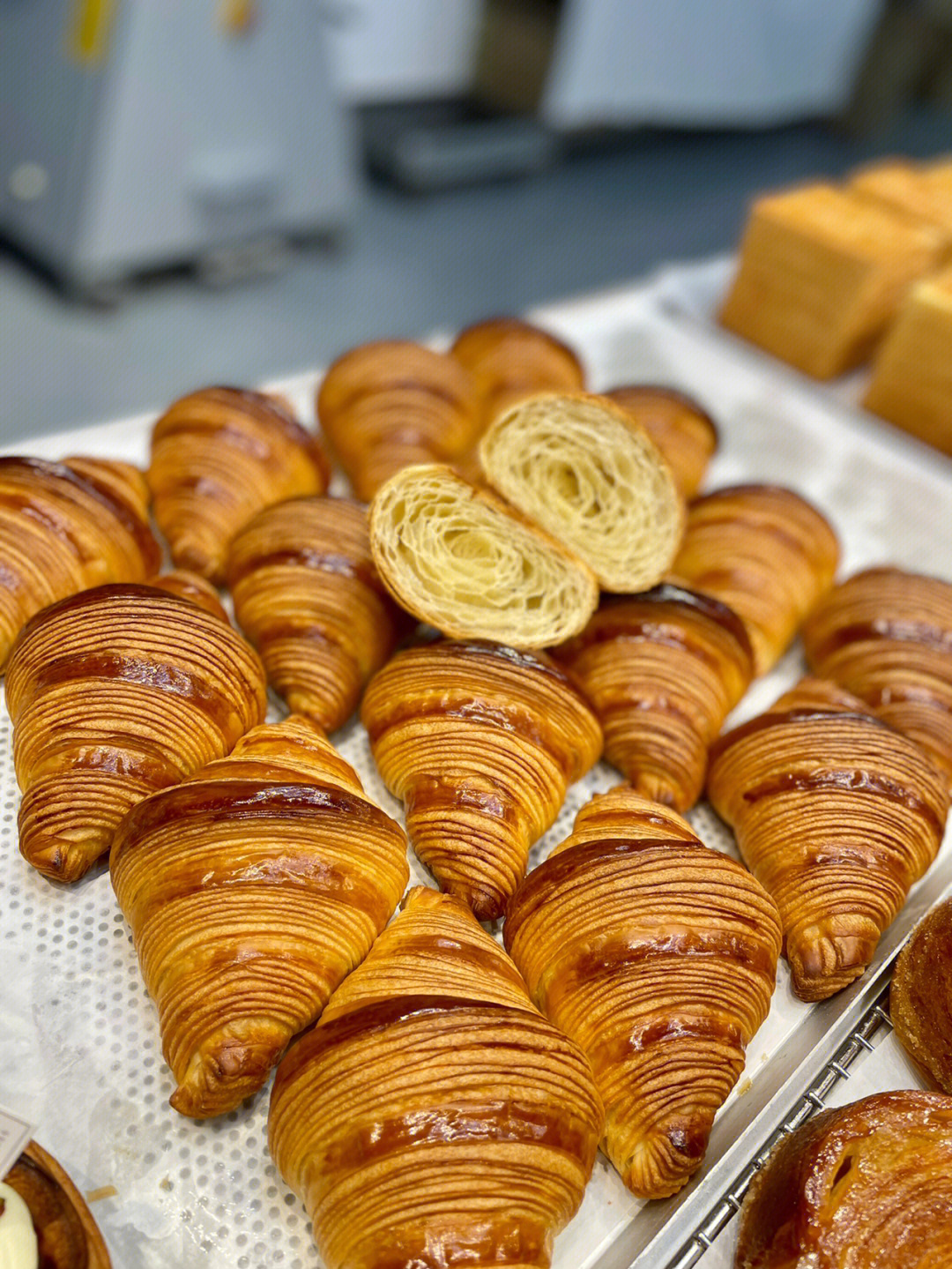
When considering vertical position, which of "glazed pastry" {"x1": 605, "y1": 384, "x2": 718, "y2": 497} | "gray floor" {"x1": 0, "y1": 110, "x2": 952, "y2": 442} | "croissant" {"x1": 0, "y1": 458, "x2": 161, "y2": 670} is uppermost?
"glazed pastry" {"x1": 605, "y1": 384, "x2": 718, "y2": 497}

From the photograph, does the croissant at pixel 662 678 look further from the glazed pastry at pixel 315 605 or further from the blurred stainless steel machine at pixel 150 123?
the blurred stainless steel machine at pixel 150 123

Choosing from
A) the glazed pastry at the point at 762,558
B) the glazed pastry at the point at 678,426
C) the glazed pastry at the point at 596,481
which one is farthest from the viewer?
the glazed pastry at the point at 678,426

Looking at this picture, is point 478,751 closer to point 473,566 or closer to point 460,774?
point 460,774

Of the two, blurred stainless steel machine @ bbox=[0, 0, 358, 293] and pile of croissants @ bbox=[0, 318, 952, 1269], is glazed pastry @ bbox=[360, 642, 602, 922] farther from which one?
blurred stainless steel machine @ bbox=[0, 0, 358, 293]

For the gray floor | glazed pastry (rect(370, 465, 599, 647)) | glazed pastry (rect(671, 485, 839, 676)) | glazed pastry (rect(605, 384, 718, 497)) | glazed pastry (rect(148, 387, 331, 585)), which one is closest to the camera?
glazed pastry (rect(370, 465, 599, 647))

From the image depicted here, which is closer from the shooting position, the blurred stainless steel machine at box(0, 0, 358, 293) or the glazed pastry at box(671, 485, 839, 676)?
the glazed pastry at box(671, 485, 839, 676)

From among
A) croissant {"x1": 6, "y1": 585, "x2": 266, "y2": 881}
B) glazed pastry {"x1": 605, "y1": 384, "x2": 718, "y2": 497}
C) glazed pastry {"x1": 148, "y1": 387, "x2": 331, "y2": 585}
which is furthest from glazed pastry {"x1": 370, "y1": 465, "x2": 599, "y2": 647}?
glazed pastry {"x1": 605, "y1": 384, "x2": 718, "y2": 497}

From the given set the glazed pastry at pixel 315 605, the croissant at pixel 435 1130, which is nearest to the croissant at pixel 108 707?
the glazed pastry at pixel 315 605

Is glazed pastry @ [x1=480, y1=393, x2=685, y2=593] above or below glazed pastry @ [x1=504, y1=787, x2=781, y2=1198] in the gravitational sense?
above
